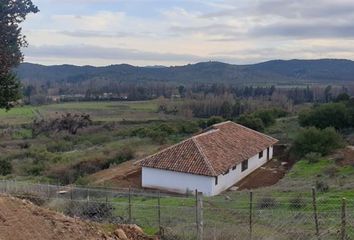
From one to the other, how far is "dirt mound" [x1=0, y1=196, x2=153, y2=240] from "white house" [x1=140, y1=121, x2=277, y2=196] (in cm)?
1804

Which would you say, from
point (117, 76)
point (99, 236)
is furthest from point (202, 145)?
point (117, 76)

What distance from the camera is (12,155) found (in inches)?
1844

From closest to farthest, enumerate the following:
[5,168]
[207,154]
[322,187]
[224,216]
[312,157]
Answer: [224,216] → [322,187] → [207,154] → [312,157] → [5,168]

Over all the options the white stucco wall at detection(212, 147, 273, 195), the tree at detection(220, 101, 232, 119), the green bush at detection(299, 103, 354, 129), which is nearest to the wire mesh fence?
the white stucco wall at detection(212, 147, 273, 195)

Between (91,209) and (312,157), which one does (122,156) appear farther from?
(91,209)

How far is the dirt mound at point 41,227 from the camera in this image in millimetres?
8234

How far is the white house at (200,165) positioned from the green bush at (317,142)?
4.36 meters

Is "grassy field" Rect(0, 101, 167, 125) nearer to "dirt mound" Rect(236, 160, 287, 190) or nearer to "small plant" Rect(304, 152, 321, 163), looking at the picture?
"dirt mound" Rect(236, 160, 287, 190)

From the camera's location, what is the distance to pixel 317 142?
120ft

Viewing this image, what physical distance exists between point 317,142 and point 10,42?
26.1 meters

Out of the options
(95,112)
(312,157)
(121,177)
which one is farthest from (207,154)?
(95,112)

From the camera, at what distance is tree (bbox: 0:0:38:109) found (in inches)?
608

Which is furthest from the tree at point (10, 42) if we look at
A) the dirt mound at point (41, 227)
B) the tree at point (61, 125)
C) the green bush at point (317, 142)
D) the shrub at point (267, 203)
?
the tree at point (61, 125)

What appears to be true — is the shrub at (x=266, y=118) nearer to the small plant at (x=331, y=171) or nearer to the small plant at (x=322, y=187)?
the small plant at (x=331, y=171)
